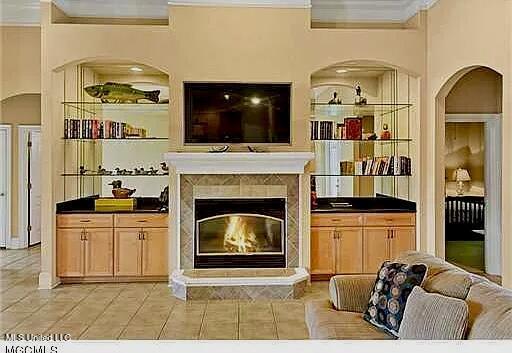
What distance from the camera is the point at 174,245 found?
650 centimetres

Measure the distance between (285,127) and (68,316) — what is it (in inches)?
121

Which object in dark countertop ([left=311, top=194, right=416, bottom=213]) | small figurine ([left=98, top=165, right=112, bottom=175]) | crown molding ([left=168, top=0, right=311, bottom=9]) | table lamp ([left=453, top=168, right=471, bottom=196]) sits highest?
crown molding ([left=168, top=0, right=311, bottom=9])

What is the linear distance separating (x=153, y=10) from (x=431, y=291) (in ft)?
17.4

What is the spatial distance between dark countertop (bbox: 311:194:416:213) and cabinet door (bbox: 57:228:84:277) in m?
2.68

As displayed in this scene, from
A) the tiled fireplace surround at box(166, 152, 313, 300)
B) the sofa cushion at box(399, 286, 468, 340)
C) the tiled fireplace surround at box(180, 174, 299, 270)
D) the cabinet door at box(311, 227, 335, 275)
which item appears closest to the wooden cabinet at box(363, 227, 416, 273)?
the cabinet door at box(311, 227, 335, 275)

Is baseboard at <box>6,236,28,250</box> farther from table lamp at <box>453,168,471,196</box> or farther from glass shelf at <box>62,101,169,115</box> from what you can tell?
table lamp at <box>453,168,471,196</box>

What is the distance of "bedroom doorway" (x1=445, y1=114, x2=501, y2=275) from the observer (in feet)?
23.3

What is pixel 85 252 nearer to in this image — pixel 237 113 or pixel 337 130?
pixel 237 113

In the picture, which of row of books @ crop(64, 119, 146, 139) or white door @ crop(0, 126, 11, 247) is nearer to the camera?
row of books @ crop(64, 119, 146, 139)

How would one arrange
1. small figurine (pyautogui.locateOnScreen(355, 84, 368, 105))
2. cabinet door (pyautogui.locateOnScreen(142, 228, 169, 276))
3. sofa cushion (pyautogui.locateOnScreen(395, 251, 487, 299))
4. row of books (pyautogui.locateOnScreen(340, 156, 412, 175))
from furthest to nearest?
small figurine (pyautogui.locateOnScreen(355, 84, 368, 105)) < row of books (pyautogui.locateOnScreen(340, 156, 412, 175)) < cabinet door (pyautogui.locateOnScreen(142, 228, 169, 276)) < sofa cushion (pyautogui.locateOnScreen(395, 251, 487, 299))

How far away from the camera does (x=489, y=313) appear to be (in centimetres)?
239

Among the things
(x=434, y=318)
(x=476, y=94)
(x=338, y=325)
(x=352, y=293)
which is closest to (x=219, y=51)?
(x=476, y=94)

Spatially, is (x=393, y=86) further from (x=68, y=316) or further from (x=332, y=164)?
(x=68, y=316)

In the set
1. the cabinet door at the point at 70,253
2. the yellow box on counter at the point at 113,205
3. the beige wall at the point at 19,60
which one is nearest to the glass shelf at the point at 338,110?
the yellow box on counter at the point at 113,205
